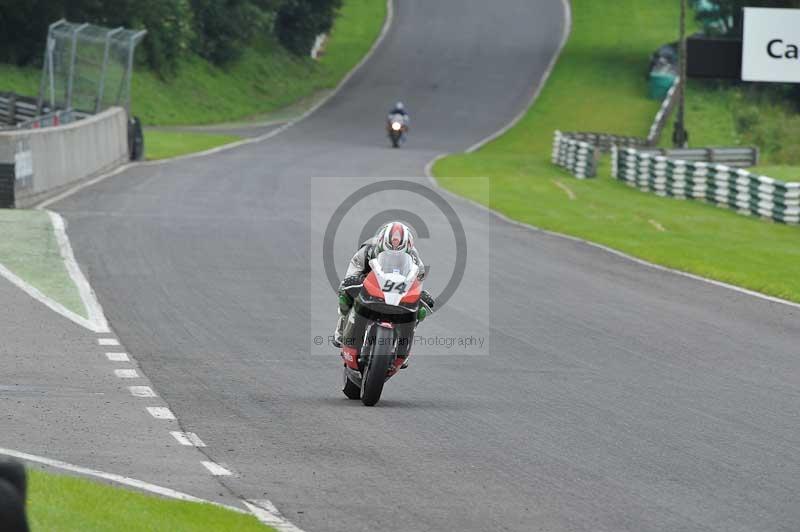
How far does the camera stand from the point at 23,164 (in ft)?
93.0

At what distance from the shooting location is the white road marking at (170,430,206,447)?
10375 mm

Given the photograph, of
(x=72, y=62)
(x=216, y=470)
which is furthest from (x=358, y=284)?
(x=72, y=62)

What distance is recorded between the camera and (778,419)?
12.0 meters

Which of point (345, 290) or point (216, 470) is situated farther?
point (345, 290)

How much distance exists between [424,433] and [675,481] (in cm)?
216

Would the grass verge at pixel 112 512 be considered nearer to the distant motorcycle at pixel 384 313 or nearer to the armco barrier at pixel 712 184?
the distant motorcycle at pixel 384 313

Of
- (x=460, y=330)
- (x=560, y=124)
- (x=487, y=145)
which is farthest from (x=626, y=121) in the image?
(x=460, y=330)

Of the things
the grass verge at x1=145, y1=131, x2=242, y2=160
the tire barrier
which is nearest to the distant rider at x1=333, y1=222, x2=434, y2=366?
the grass verge at x1=145, y1=131, x2=242, y2=160

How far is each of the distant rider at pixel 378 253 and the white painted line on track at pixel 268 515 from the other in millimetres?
3802

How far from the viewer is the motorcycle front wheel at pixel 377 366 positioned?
12.0 m

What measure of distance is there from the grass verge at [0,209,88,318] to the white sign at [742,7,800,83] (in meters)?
13.9

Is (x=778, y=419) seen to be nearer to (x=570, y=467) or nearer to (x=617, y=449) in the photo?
(x=617, y=449)

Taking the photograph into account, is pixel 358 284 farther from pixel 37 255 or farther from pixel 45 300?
pixel 37 255

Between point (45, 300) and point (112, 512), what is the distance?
10.1m
